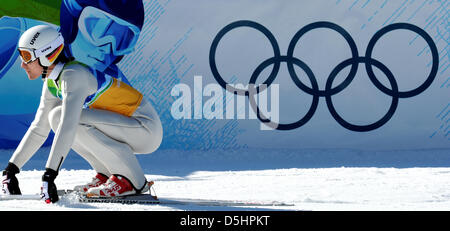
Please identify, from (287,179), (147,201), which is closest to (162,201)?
(147,201)

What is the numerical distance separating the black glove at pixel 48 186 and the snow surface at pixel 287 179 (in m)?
0.08

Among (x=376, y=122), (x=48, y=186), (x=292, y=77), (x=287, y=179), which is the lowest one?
(x=48, y=186)

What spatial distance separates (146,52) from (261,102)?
1575 mm

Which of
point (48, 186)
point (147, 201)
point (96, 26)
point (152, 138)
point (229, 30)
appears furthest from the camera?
A: point (229, 30)

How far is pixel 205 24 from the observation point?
26.5 ft

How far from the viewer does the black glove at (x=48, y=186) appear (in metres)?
3.32

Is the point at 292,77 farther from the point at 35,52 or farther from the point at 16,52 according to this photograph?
the point at 35,52

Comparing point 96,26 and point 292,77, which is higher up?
point 96,26

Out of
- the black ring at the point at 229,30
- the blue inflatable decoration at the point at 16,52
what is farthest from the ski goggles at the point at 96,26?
the black ring at the point at 229,30

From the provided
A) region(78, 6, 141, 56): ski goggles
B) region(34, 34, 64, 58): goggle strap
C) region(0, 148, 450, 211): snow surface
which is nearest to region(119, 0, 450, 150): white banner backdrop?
region(0, 148, 450, 211): snow surface

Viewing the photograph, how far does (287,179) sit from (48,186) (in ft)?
7.93

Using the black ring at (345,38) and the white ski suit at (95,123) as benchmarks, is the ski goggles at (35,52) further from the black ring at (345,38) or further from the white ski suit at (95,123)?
the black ring at (345,38)

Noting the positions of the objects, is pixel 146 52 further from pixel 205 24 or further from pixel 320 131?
pixel 320 131

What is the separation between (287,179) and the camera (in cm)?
527
